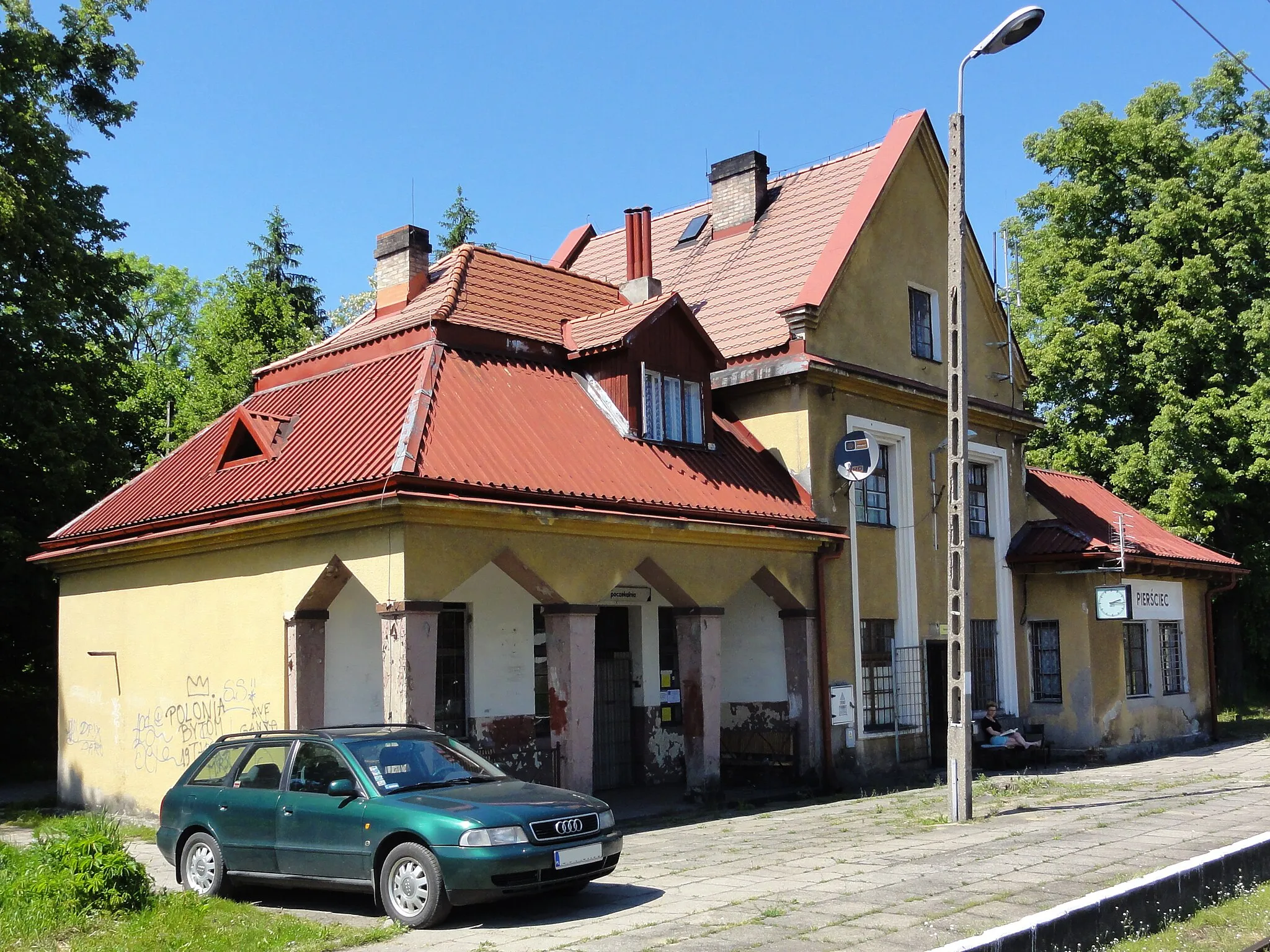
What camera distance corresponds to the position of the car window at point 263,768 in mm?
10695

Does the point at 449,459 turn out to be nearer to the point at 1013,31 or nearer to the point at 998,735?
the point at 1013,31

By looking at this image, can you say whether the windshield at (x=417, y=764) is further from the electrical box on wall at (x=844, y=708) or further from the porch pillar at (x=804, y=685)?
the electrical box on wall at (x=844, y=708)

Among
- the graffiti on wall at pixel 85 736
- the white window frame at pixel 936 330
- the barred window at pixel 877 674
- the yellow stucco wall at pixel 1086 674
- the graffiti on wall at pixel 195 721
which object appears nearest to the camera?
the graffiti on wall at pixel 195 721

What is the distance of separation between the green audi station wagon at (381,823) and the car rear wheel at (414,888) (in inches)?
0.4

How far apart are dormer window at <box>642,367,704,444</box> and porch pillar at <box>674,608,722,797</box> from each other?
280cm

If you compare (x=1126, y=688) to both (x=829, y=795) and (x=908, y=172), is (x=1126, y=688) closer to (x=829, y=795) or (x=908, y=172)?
(x=829, y=795)

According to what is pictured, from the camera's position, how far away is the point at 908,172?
2303 centimetres

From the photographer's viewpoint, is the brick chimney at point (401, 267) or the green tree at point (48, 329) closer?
the brick chimney at point (401, 267)

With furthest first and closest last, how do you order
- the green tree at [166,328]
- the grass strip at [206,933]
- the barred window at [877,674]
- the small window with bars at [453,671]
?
the green tree at [166,328]
the barred window at [877,674]
the small window with bars at [453,671]
the grass strip at [206,933]

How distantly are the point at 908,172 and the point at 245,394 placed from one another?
20.0 m

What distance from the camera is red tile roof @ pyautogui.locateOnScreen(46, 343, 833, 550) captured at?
14570 mm

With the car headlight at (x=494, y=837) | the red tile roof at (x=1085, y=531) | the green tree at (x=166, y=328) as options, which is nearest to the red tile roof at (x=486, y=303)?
the car headlight at (x=494, y=837)

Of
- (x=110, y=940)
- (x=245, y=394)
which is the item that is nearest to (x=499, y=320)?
(x=110, y=940)

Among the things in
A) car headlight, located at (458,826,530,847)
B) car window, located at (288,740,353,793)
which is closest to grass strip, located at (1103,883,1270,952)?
car headlight, located at (458,826,530,847)
